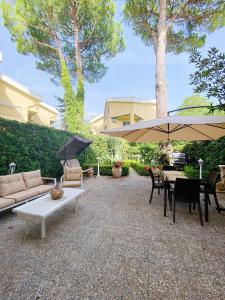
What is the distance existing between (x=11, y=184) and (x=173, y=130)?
208 inches

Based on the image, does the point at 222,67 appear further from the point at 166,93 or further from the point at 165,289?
the point at 166,93

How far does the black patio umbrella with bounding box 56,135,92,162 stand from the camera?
694cm

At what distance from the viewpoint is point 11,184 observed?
4.48 meters

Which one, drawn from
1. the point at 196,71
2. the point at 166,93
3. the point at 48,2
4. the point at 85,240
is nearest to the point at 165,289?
the point at 85,240

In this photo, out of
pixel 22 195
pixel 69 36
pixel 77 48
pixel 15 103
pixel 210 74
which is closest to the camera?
pixel 210 74

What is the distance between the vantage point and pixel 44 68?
1570 cm

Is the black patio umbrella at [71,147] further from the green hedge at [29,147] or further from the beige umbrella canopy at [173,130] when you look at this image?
the beige umbrella canopy at [173,130]

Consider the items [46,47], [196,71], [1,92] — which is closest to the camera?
[196,71]

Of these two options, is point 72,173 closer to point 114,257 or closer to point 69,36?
point 114,257

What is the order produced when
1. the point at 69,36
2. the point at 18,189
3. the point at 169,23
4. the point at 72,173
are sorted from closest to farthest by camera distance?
the point at 18,189 → the point at 72,173 → the point at 169,23 → the point at 69,36

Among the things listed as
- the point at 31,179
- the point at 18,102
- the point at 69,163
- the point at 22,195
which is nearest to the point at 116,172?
the point at 69,163

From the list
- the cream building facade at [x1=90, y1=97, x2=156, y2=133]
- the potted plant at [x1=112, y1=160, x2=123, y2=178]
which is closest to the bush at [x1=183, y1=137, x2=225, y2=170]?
the potted plant at [x1=112, y1=160, x2=123, y2=178]

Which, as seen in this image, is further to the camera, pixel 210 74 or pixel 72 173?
pixel 72 173

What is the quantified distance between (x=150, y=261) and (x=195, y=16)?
1361cm
